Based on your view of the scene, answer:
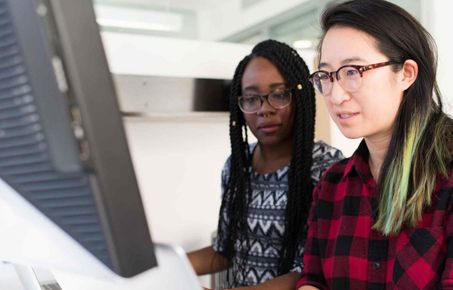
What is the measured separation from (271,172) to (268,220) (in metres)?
0.13

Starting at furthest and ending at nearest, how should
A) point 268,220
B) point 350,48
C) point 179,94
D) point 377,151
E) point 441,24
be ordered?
point 441,24 → point 179,94 → point 268,220 → point 377,151 → point 350,48

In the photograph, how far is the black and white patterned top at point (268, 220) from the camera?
118 cm

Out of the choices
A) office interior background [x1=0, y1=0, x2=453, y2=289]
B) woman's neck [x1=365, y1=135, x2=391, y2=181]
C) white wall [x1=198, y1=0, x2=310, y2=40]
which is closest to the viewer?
woman's neck [x1=365, y1=135, x2=391, y2=181]

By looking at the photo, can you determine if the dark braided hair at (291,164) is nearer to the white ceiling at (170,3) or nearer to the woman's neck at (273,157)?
the woman's neck at (273,157)

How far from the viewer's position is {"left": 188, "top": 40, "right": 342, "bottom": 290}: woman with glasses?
1.18 meters

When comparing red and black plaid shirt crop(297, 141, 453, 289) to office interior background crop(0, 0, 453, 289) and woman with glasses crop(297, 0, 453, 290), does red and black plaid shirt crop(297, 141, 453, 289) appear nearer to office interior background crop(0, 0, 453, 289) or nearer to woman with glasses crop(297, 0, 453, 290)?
woman with glasses crop(297, 0, 453, 290)

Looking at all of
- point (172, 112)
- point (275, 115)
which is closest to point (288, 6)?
point (172, 112)

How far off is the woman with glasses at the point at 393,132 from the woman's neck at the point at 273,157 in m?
0.32

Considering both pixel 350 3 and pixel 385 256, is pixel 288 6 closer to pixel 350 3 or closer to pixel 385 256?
pixel 350 3

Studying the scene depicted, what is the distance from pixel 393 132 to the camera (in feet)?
3.02

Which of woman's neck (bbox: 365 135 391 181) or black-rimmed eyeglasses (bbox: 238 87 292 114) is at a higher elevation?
black-rimmed eyeglasses (bbox: 238 87 292 114)

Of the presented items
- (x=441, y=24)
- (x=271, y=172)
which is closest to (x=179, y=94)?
(x=271, y=172)

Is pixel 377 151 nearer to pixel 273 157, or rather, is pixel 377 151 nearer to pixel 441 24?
pixel 273 157

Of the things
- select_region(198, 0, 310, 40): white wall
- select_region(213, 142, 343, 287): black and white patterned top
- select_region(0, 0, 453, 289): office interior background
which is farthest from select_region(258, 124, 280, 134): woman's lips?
select_region(198, 0, 310, 40): white wall
